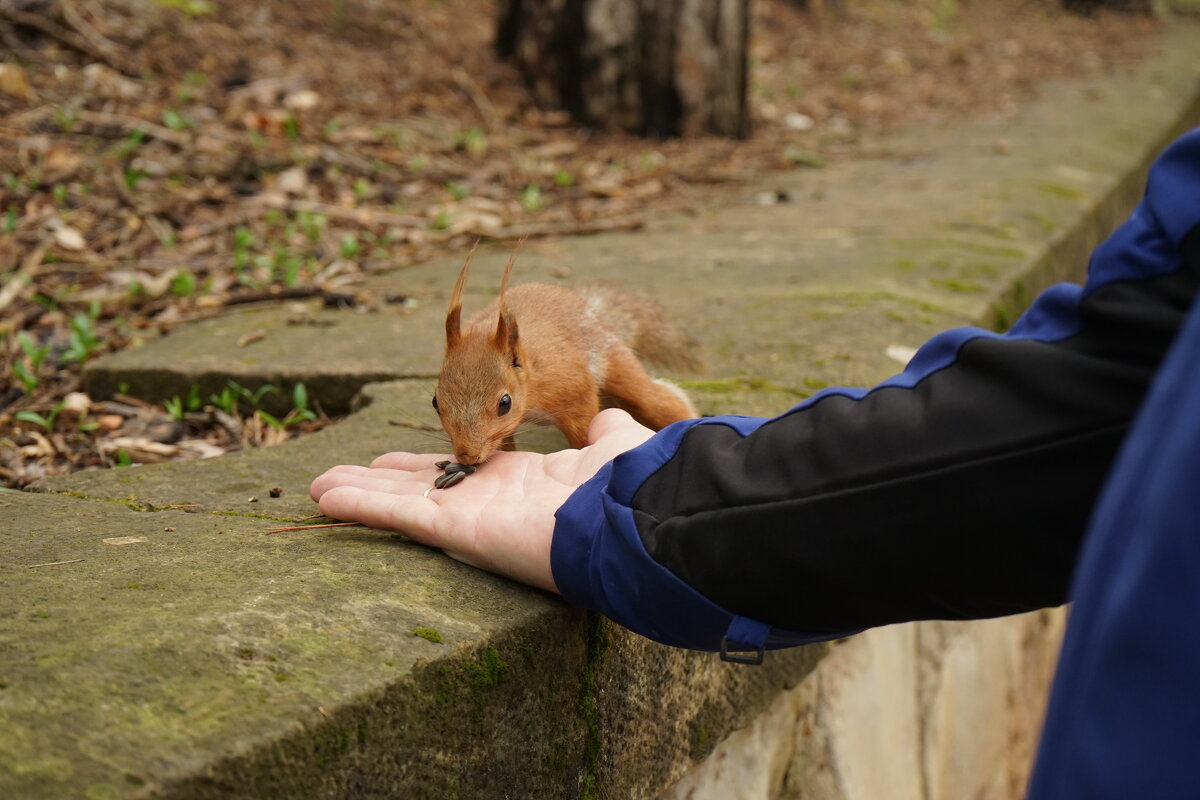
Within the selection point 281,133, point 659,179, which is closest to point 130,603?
point 281,133

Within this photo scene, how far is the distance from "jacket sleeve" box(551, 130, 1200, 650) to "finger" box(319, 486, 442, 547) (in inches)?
8.9

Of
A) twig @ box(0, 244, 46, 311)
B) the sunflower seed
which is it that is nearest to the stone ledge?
the sunflower seed

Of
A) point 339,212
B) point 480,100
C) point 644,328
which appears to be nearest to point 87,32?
point 339,212

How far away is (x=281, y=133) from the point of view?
16.6 ft

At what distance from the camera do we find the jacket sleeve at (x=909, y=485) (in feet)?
3.90

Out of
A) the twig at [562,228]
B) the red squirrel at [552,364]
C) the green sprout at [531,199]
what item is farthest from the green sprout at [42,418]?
the green sprout at [531,199]

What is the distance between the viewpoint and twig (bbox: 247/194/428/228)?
4371 mm

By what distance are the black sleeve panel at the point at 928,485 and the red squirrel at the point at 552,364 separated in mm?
582

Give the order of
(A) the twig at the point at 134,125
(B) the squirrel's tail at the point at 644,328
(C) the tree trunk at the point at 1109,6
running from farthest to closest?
(C) the tree trunk at the point at 1109,6 → (A) the twig at the point at 134,125 → (B) the squirrel's tail at the point at 644,328

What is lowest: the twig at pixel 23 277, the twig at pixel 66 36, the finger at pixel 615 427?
the twig at pixel 23 277

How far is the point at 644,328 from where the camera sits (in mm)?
2619

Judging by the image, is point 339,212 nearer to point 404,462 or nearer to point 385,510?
point 404,462

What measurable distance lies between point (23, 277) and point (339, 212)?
4.05 feet

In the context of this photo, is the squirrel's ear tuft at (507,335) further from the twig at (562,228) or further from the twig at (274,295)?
the twig at (562,228)
